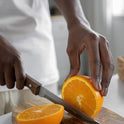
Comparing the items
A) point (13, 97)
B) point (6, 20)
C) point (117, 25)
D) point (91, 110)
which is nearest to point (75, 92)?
point (91, 110)

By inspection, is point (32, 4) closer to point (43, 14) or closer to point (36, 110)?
point (43, 14)

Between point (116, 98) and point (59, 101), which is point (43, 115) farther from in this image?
point (116, 98)

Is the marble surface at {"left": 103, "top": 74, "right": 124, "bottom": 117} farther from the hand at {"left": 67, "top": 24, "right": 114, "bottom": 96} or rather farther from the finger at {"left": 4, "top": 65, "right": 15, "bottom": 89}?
the finger at {"left": 4, "top": 65, "right": 15, "bottom": 89}

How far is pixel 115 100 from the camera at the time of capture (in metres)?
0.97

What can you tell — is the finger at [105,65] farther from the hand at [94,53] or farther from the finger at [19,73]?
the finger at [19,73]

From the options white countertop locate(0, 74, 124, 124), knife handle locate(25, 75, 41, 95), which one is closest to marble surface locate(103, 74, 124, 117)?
white countertop locate(0, 74, 124, 124)

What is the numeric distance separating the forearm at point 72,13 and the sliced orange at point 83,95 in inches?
8.2

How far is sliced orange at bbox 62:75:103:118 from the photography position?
0.78m

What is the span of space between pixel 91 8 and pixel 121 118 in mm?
2385

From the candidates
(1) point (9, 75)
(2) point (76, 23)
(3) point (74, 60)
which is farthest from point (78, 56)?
(1) point (9, 75)

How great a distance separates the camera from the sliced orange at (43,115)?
75cm

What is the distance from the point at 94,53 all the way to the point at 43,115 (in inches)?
9.4

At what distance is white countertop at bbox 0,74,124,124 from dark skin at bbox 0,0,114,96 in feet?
0.39

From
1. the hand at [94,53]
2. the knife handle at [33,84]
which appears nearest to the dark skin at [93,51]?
the hand at [94,53]
